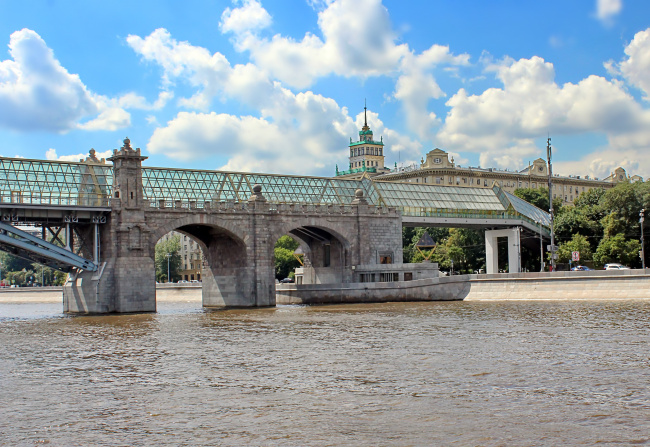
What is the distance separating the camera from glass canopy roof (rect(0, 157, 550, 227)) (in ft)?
239

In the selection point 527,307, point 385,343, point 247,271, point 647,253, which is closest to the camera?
point 385,343

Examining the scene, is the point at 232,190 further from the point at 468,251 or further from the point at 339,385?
the point at 339,385

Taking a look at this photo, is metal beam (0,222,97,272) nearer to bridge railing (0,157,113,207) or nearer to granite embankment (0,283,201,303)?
bridge railing (0,157,113,207)

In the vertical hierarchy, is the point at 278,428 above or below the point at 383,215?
below

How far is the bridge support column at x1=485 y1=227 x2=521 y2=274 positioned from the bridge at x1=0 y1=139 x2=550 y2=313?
0.46 metres

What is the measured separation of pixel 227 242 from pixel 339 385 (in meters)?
56.8

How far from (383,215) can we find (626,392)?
2573 inches

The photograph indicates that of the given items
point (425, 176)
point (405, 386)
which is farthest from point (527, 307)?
point (425, 176)

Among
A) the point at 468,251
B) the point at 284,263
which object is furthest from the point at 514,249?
the point at 284,263

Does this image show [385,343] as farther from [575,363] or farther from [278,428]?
[278,428]

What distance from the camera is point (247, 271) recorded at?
80.8 metres

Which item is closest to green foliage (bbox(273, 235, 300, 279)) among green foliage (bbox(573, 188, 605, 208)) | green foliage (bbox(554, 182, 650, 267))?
green foliage (bbox(573, 188, 605, 208))

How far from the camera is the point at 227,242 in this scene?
84250 millimetres

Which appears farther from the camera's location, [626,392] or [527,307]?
[527,307]
